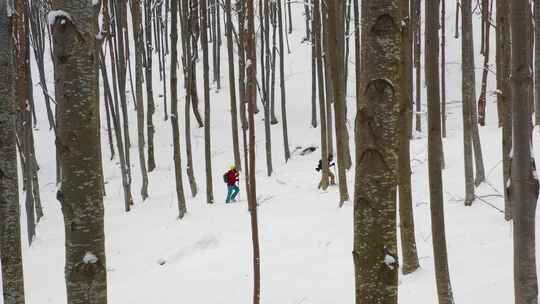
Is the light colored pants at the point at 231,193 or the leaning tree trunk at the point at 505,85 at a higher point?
the leaning tree trunk at the point at 505,85

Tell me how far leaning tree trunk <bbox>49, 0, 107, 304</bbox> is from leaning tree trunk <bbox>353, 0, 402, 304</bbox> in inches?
42.8

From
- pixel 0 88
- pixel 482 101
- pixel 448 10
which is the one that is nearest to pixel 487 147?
pixel 482 101

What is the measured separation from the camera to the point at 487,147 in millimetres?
14875

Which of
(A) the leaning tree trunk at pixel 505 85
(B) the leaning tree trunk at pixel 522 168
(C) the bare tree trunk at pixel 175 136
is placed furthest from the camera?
(C) the bare tree trunk at pixel 175 136

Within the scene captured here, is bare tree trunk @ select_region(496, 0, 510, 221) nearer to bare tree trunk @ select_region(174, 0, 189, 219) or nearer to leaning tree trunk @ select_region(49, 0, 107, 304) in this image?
leaning tree trunk @ select_region(49, 0, 107, 304)

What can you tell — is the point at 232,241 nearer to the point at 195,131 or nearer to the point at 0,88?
the point at 0,88

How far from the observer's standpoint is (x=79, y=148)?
204cm

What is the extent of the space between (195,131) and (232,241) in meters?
15.1

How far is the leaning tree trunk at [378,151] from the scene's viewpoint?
1941 mm

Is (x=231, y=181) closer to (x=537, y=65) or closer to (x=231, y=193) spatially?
(x=231, y=193)

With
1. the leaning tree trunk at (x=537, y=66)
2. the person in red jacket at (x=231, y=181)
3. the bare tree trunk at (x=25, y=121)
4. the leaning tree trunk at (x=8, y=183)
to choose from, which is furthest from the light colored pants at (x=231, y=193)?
the leaning tree trunk at (x=8, y=183)

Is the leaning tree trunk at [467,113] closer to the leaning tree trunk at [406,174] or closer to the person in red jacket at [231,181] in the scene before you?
the leaning tree trunk at [406,174]

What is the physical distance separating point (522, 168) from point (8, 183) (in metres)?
3.56

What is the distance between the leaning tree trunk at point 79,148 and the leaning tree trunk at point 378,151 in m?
1.09
